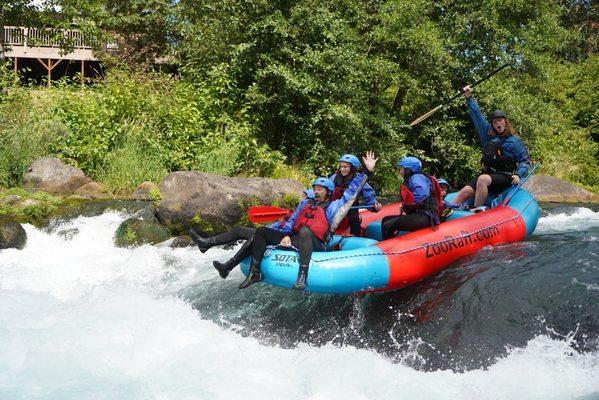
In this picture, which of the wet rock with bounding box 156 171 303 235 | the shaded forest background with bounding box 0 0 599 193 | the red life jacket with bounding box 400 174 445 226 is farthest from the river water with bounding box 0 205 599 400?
the shaded forest background with bounding box 0 0 599 193

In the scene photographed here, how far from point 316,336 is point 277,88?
24.6 feet

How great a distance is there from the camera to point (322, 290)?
17.5 ft

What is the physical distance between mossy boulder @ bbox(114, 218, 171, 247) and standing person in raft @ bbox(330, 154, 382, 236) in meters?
2.89

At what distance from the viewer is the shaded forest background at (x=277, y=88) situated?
1122 centimetres

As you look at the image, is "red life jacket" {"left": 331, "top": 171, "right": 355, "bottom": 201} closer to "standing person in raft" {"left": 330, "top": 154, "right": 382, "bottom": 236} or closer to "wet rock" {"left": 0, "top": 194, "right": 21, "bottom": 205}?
"standing person in raft" {"left": 330, "top": 154, "right": 382, "bottom": 236}

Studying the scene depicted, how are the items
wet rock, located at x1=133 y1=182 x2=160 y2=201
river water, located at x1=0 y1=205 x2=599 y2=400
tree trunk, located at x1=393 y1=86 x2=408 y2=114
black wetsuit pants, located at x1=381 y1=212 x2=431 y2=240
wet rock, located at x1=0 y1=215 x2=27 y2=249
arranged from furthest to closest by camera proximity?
tree trunk, located at x1=393 y1=86 x2=408 y2=114, wet rock, located at x1=133 y1=182 x2=160 y2=201, wet rock, located at x1=0 y1=215 x2=27 y2=249, black wetsuit pants, located at x1=381 y1=212 x2=431 y2=240, river water, located at x1=0 y1=205 x2=599 y2=400

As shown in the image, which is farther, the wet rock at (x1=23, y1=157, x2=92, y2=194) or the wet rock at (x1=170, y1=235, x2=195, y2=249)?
the wet rock at (x1=23, y1=157, x2=92, y2=194)

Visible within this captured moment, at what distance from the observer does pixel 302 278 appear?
5.26 meters

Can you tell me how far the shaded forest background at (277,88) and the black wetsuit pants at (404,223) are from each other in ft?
17.7

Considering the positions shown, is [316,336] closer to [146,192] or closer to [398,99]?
[146,192]

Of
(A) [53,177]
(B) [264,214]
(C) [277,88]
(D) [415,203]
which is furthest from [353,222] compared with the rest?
(C) [277,88]

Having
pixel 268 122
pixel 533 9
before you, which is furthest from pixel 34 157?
pixel 533 9

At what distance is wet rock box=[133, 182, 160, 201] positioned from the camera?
32.1ft

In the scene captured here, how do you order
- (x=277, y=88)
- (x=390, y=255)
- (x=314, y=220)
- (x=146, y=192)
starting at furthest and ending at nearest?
(x=277, y=88)
(x=146, y=192)
(x=314, y=220)
(x=390, y=255)
